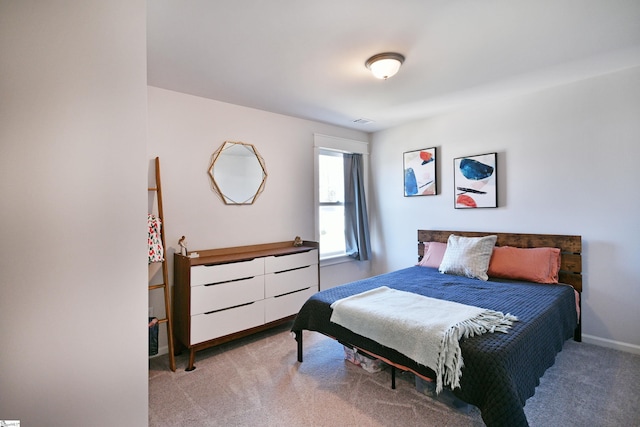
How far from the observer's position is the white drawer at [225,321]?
250 cm

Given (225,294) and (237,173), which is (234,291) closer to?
(225,294)

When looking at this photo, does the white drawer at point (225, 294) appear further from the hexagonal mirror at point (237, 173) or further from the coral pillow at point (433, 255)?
the coral pillow at point (433, 255)

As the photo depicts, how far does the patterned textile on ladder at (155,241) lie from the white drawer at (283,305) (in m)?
1.07

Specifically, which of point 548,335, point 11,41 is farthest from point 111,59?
point 548,335

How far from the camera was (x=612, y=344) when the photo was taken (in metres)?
2.63

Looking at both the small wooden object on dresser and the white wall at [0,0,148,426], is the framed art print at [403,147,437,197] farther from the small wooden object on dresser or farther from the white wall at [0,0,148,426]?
the white wall at [0,0,148,426]

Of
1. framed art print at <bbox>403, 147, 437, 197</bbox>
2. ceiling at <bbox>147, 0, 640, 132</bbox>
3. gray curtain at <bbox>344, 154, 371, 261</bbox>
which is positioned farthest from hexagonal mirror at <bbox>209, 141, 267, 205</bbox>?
framed art print at <bbox>403, 147, 437, 197</bbox>

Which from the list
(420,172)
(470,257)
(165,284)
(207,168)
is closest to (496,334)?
(470,257)

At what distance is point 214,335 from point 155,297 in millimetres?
659

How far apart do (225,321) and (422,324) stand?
171 centimetres

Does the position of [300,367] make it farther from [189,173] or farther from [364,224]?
[364,224]

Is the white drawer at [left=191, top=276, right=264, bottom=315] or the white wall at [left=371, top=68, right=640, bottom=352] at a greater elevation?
the white wall at [left=371, top=68, right=640, bottom=352]

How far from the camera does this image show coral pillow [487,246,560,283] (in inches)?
109

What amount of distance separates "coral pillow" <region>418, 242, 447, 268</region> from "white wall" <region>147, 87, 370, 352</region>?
4.13 ft
